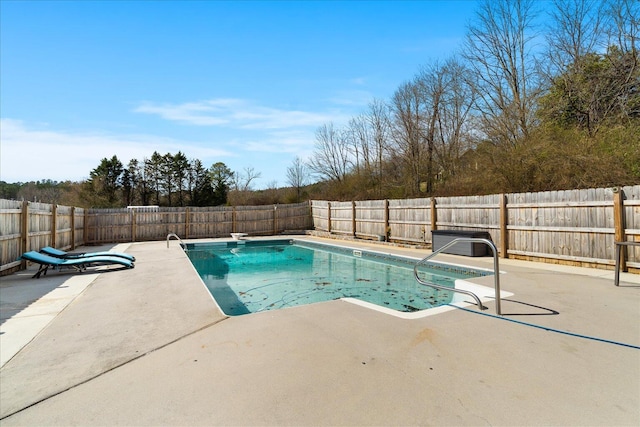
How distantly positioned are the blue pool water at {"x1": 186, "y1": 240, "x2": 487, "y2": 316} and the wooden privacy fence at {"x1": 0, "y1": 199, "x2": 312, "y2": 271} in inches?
160

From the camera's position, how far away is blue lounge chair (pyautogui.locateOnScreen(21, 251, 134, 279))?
22.2ft

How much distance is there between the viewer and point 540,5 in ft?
42.1

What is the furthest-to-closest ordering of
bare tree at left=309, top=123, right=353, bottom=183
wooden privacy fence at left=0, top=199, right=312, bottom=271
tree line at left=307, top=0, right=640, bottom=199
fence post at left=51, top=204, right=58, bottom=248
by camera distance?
bare tree at left=309, top=123, right=353, bottom=183
fence post at left=51, top=204, right=58, bottom=248
tree line at left=307, top=0, right=640, bottom=199
wooden privacy fence at left=0, top=199, right=312, bottom=271

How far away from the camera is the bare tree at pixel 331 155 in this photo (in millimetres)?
24422

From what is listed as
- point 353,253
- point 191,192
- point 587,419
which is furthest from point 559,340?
point 191,192

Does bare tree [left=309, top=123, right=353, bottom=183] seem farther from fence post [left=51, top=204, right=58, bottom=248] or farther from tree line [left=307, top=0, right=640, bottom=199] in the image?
fence post [left=51, top=204, right=58, bottom=248]

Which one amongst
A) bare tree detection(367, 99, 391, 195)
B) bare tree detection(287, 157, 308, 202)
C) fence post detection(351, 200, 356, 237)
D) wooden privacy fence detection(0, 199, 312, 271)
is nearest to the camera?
wooden privacy fence detection(0, 199, 312, 271)

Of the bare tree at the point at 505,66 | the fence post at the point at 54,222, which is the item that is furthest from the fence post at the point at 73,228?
the bare tree at the point at 505,66

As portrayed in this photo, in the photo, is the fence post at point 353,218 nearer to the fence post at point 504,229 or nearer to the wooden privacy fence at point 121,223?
the wooden privacy fence at point 121,223

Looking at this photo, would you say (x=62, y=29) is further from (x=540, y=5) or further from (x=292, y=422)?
(x=540, y=5)

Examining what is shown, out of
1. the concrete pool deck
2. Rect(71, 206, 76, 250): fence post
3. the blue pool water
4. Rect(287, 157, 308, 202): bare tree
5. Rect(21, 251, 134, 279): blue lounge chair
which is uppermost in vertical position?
Rect(287, 157, 308, 202): bare tree

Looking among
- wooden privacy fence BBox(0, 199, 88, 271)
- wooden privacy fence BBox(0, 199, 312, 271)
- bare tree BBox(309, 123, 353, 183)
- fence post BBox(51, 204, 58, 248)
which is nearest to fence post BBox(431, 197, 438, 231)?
wooden privacy fence BBox(0, 199, 312, 271)

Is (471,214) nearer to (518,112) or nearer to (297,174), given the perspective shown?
(518,112)

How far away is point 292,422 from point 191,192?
3028cm
